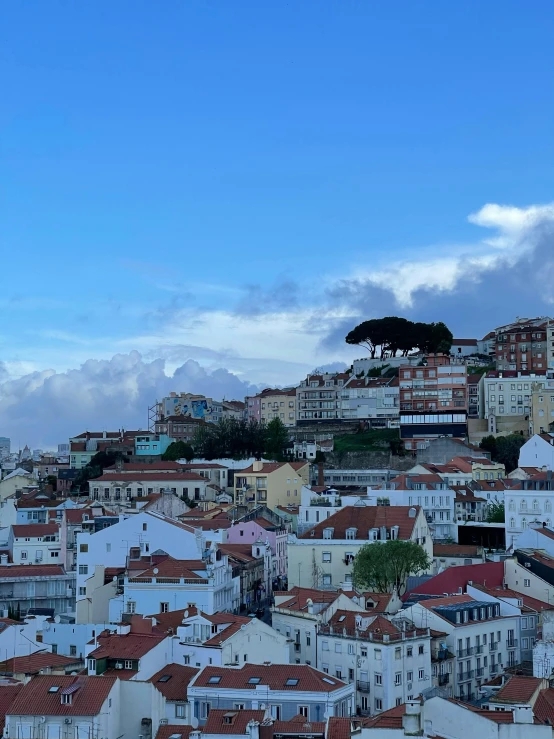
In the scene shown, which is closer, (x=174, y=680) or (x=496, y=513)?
(x=174, y=680)

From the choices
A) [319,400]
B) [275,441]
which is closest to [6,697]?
[275,441]

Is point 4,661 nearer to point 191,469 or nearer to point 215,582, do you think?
point 215,582

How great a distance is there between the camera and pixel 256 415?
422 feet

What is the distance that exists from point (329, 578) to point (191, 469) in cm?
Answer: 4433

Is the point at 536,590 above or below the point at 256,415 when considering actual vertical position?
below

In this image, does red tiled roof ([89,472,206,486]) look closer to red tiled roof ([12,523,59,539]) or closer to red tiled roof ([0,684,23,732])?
red tiled roof ([12,523,59,539])

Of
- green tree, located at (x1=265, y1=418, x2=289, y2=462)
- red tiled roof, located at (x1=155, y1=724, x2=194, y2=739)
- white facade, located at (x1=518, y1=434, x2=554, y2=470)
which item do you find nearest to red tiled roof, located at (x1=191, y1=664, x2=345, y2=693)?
red tiled roof, located at (x1=155, y1=724, x2=194, y2=739)

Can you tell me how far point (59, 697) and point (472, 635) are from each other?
60.6ft

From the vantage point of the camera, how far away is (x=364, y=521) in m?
61.2

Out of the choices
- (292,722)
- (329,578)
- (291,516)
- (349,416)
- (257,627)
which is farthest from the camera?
(349,416)

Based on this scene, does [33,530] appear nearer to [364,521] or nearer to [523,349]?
[364,521]

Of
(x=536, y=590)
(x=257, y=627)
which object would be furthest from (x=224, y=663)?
(x=536, y=590)

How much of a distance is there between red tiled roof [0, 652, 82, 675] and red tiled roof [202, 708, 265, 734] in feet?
30.5

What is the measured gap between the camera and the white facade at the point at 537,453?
87.3 metres
